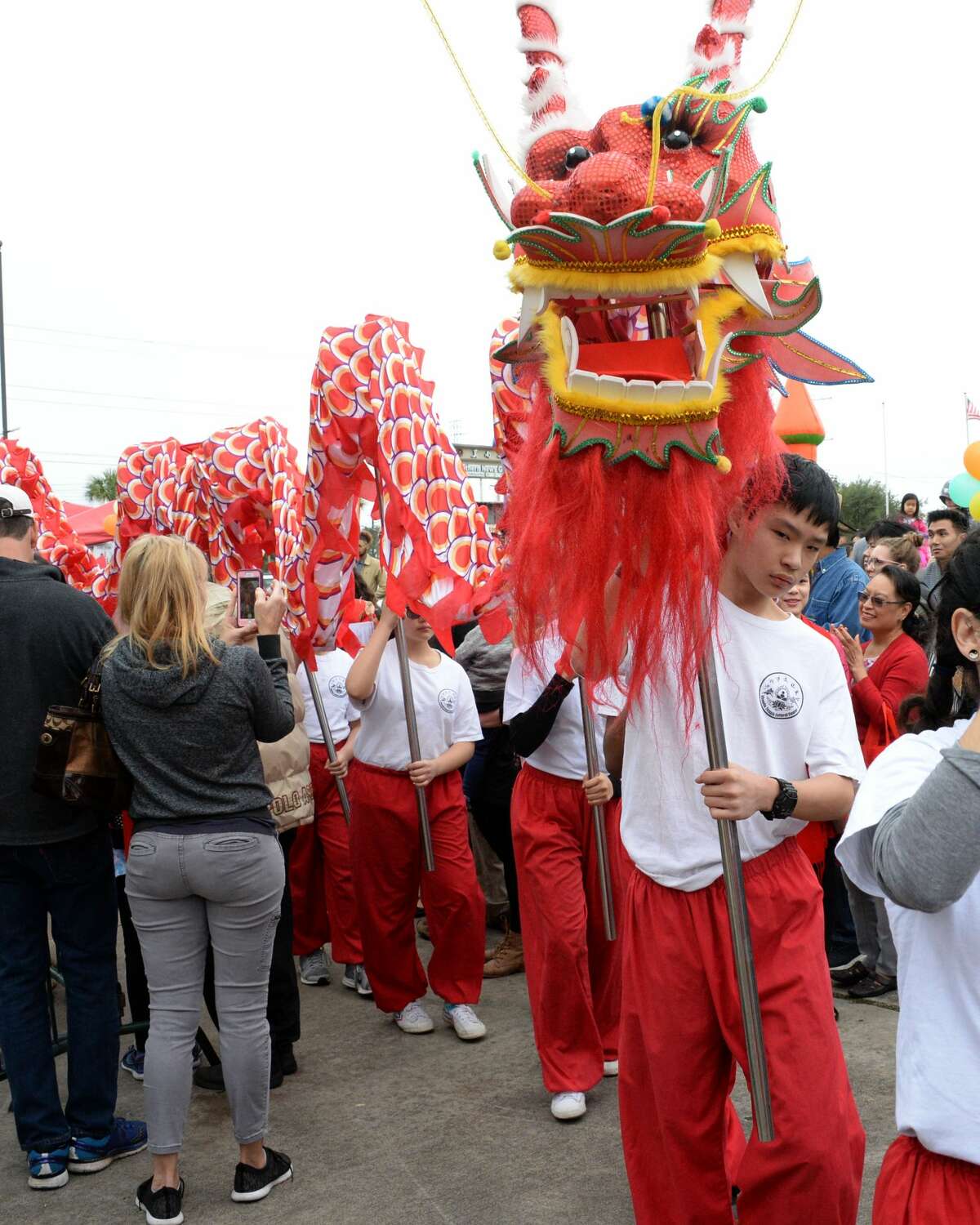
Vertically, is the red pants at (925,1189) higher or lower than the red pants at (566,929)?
higher

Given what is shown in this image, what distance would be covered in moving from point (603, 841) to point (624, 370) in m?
2.07

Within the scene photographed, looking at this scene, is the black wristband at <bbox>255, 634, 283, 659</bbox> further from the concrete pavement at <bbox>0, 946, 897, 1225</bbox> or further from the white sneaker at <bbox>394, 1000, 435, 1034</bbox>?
the white sneaker at <bbox>394, 1000, 435, 1034</bbox>

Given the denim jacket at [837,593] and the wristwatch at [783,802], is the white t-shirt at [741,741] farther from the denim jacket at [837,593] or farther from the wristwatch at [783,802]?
the denim jacket at [837,593]

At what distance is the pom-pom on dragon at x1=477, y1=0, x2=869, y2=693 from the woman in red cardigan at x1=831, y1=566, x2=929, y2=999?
2440 millimetres

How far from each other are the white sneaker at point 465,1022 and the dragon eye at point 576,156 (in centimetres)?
328

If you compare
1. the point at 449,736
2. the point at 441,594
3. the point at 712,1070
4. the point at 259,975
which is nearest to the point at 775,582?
the point at 712,1070

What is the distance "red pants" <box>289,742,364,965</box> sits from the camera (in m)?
5.21

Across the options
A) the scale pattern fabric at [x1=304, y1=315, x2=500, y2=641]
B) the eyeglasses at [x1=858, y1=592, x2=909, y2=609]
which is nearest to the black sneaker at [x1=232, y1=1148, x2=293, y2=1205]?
the scale pattern fabric at [x1=304, y1=315, x2=500, y2=641]

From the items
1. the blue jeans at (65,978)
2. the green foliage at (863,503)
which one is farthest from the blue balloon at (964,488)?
the green foliage at (863,503)

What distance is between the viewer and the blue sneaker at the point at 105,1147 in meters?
3.45

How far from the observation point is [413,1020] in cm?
452

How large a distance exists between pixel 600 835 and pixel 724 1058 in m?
1.38

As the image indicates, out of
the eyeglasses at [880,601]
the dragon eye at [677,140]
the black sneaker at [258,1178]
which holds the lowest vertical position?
the black sneaker at [258,1178]

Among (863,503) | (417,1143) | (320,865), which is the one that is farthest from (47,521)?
(863,503)
